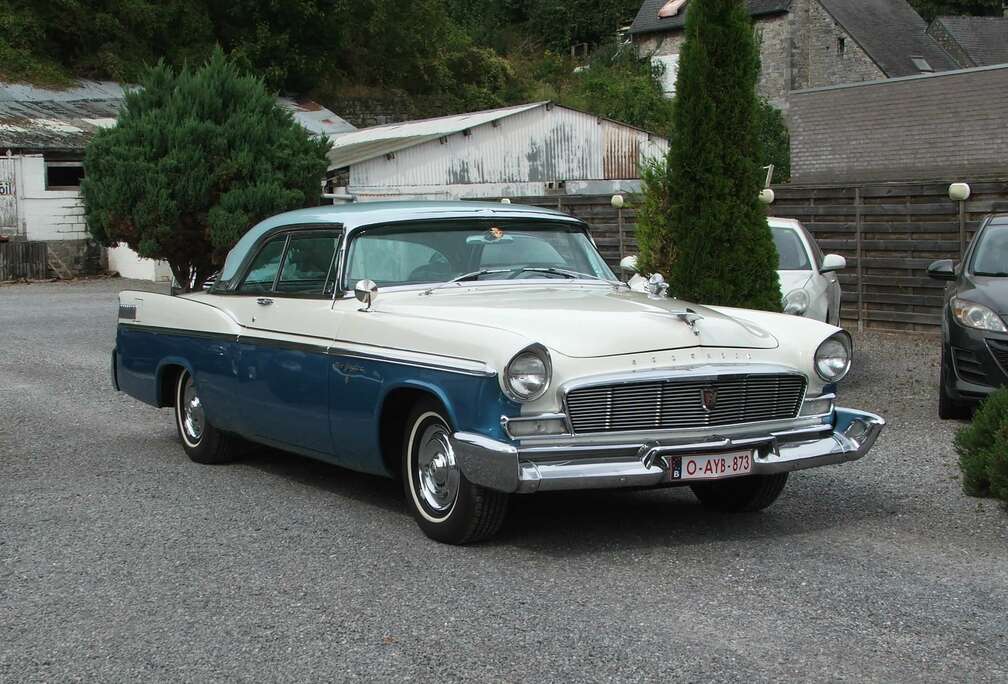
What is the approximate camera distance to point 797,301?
13.1 m

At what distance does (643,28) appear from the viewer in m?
64.4

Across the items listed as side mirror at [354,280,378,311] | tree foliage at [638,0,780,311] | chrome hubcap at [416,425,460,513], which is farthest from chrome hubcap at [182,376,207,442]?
tree foliage at [638,0,780,311]

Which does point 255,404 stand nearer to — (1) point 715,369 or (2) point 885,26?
(1) point 715,369

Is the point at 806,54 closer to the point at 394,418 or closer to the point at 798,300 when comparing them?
the point at 798,300

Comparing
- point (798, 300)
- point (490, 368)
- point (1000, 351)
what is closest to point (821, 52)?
point (798, 300)

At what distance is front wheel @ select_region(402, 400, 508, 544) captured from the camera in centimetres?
616

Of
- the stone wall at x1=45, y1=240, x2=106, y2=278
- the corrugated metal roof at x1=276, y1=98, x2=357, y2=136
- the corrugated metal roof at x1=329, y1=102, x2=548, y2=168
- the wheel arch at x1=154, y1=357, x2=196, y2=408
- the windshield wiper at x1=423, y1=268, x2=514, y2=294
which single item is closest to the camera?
the windshield wiper at x1=423, y1=268, x2=514, y2=294

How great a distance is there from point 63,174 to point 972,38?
41009mm

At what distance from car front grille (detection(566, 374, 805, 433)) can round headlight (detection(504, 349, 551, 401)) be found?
0.50 ft

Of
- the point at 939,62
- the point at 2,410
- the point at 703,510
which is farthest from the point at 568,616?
the point at 939,62

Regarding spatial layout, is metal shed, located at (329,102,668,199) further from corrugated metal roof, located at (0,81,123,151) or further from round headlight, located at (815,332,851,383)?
round headlight, located at (815,332,851,383)

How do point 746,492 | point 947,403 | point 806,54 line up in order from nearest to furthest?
point 746,492 → point 947,403 → point 806,54

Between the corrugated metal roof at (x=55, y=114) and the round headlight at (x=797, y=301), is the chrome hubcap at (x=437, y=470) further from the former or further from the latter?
the corrugated metal roof at (x=55, y=114)

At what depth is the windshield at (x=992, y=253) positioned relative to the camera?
10.6 meters
